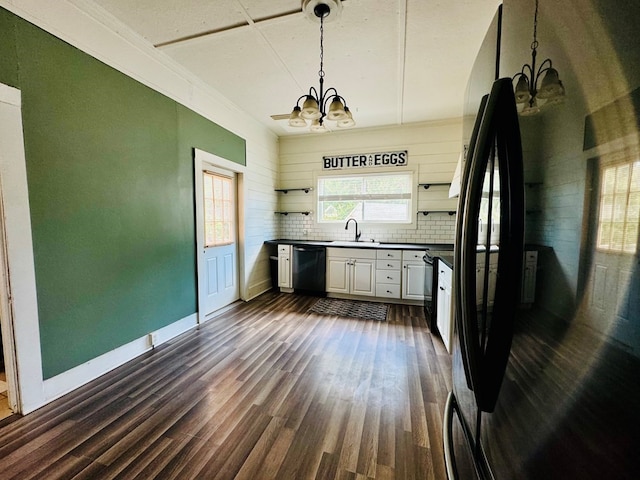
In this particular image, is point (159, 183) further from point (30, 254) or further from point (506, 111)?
point (506, 111)

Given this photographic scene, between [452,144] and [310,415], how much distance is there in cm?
423

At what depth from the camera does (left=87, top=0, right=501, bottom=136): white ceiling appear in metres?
2.06

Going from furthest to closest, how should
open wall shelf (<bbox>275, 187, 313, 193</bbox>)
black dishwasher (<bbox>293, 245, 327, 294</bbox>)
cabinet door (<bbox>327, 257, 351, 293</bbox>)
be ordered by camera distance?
open wall shelf (<bbox>275, 187, 313, 193</bbox>) < black dishwasher (<bbox>293, 245, 327, 294</bbox>) < cabinet door (<bbox>327, 257, 351, 293</bbox>)

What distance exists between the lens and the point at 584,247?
385 millimetres

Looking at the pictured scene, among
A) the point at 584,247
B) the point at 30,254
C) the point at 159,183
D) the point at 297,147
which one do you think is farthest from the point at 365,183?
the point at 584,247

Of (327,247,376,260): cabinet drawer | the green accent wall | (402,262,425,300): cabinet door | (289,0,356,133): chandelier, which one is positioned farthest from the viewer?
(327,247,376,260): cabinet drawer

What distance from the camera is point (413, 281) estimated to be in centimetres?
392

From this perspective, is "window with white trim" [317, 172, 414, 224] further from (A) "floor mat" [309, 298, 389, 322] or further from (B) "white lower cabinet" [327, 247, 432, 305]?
(A) "floor mat" [309, 298, 389, 322]

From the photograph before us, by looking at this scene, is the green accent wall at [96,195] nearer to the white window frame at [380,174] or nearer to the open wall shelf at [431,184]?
the white window frame at [380,174]

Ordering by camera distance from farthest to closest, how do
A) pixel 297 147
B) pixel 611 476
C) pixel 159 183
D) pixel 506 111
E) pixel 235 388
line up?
pixel 297 147 → pixel 159 183 → pixel 235 388 → pixel 506 111 → pixel 611 476

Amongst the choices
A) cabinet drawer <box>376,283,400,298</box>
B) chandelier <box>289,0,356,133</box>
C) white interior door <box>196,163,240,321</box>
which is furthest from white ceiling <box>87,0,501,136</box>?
cabinet drawer <box>376,283,400,298</box>

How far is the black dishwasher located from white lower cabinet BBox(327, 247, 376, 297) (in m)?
0.11

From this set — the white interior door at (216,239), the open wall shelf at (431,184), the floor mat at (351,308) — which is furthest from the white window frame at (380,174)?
the white interior door at (216,239)

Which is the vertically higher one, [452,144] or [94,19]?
[94,19]
